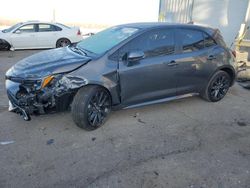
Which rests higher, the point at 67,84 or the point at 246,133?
the point at 67,84

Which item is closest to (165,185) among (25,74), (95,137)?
(95,137)

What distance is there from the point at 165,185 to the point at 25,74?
8.13 ft

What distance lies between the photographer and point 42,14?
78.6 feet

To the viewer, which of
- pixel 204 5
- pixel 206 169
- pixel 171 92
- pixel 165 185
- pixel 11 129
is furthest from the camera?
pixel 204 5

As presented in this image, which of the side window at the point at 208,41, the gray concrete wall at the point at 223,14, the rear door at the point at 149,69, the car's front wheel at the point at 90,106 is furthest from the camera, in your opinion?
the gray concrete wall at the point at 223,14

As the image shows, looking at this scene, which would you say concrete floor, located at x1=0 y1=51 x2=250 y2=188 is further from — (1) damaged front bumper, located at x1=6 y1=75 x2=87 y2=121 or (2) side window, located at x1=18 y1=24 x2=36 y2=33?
(2) side window, located at x1=18 y1=24 x2=36 y2=33

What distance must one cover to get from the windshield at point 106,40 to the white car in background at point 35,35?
6417mm

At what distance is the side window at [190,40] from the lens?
4.42 metres

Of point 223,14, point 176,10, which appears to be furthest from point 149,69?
point 176,10

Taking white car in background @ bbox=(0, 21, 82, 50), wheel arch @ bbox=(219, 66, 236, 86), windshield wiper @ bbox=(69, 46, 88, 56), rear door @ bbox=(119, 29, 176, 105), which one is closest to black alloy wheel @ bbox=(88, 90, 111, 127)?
rear door @ bbox=(119, 29, 176, 105)

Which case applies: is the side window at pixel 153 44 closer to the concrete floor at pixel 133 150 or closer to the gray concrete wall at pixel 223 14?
the concrete floor at pixel 133 150

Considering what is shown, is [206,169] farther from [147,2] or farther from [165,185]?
[147,2]

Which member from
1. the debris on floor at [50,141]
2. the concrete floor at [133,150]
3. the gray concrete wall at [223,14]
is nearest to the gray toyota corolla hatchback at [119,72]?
the concrete floor at [133,150]

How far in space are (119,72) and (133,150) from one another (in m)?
1.21
